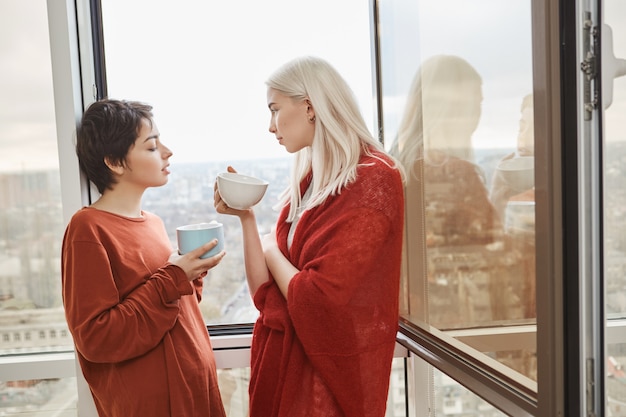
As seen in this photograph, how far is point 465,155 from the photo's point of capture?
1.28 metres

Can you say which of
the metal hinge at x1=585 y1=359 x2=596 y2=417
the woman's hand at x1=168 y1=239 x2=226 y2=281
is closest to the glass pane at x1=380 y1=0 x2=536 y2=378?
the metal hinge at x1=585 y1=359 x2=596 y2=417

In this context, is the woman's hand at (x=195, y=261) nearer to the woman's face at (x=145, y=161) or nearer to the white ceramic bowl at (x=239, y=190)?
the white ceramic bowl at (x=239, y=190)

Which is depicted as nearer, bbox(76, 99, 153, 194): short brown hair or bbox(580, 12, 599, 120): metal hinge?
bbox(580, 12, 599, 120): metal hinge

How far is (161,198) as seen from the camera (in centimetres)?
184

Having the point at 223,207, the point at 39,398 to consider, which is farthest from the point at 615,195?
the point at 39,398

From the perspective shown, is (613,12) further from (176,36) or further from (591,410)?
(176,36)

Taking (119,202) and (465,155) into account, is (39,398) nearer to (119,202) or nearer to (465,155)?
(119,202)

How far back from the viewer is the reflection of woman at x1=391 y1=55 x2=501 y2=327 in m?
1.23

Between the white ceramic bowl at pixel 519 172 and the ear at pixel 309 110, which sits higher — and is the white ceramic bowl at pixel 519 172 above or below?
below

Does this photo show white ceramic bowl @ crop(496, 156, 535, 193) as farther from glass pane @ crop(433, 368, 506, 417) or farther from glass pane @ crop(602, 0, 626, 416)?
glass pane @ crop(433, 368, 506, 417)

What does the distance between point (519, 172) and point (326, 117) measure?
47cm

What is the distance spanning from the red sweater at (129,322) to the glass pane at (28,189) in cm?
51

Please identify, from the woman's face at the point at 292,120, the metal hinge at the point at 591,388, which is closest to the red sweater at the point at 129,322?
the woman's face at the point at 292,120

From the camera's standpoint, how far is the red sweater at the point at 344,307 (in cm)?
120
